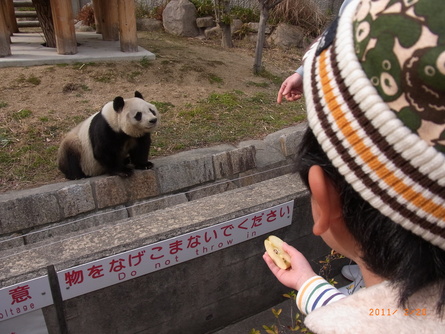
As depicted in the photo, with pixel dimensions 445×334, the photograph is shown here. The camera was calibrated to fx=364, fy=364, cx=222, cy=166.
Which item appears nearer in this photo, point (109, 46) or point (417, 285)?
point (417, 285)

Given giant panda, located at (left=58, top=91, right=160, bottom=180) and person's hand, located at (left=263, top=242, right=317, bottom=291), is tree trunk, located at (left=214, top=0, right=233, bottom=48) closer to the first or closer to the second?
giant panda, located at (left=58, top=91, right=160, bottom=180)

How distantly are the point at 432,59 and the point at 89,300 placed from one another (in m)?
1.89

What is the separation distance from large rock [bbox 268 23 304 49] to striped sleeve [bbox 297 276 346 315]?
834 cm

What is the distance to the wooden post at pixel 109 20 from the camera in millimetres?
7230

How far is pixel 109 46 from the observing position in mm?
6789

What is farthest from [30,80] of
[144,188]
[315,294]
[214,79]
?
[315,294]

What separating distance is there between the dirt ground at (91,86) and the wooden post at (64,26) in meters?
0.45

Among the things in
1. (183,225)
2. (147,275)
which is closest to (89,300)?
(147,275)

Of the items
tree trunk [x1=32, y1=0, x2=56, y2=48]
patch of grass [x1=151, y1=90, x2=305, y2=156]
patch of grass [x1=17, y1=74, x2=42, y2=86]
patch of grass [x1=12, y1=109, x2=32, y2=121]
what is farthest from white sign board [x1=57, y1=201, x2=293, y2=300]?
tree trunk [x1=32, y1=0, x2=56, y2=48]

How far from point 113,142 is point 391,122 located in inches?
127

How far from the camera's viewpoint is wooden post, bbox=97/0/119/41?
285 inches

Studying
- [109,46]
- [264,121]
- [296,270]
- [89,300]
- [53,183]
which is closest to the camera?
[296,270]

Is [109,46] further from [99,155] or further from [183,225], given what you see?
[183,225]

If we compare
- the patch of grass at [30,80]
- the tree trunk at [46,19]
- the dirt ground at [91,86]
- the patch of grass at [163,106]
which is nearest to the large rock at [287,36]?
the dirt ground at [91,86]
